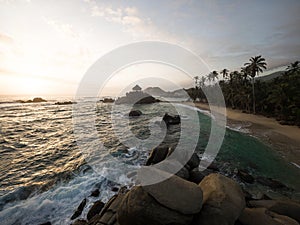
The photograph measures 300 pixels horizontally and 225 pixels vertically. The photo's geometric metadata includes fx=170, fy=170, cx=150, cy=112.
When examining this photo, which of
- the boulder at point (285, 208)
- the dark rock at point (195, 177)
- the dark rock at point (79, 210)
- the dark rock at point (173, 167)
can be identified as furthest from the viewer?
the dark rock at point (195, 177)

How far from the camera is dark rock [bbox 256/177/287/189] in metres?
9.38

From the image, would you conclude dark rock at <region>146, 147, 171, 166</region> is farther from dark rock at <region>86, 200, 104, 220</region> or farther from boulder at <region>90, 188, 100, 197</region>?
dark rock at <region>86, 200, 104, 220</region>

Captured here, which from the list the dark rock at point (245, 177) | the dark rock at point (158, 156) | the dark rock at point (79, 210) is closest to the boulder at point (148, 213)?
the dark rock at point (79, 210)

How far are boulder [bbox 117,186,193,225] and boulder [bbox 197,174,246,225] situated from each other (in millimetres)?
503

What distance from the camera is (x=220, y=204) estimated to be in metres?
4.79

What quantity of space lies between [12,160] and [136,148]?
9.97 m

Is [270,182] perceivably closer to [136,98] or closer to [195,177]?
[195,177]

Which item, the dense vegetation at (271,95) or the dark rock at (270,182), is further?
the dense vegetation at (271,95)

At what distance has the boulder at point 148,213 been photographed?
4383mm

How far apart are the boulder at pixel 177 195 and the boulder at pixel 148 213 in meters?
0.10

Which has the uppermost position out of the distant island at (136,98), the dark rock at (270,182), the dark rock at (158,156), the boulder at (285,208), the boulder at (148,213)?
the distant island at (136,98)

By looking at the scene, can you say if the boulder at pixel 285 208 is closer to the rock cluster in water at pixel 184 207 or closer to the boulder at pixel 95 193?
the rock cluster in water at pixel 184 207

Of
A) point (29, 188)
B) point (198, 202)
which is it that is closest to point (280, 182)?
point (198, 202)

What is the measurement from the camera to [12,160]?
13359 mm
